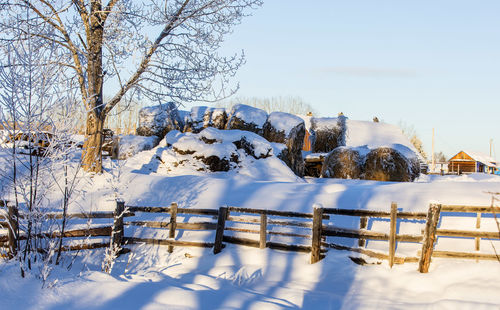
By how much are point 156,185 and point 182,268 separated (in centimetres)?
493

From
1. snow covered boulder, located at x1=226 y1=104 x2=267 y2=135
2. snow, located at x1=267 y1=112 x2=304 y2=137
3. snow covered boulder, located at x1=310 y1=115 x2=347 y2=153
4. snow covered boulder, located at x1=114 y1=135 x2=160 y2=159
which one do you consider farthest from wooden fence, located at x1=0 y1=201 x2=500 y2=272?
snow covered boulder, located at x1=310 y1=115 x2=347 y2=153

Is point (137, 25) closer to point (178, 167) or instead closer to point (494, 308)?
point (178, 167)

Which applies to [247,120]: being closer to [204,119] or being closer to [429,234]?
[204,119]

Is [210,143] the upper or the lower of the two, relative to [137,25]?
lower

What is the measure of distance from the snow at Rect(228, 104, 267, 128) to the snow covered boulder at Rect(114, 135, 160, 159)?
20.6ft

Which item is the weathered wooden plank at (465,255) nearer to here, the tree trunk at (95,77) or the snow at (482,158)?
the tree trunk at (95,77)

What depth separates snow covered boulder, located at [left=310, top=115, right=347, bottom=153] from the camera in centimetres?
3475

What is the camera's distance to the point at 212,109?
28.9m

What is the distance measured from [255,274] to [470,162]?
168 ft

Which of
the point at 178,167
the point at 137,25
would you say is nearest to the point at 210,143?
the point at 178,167

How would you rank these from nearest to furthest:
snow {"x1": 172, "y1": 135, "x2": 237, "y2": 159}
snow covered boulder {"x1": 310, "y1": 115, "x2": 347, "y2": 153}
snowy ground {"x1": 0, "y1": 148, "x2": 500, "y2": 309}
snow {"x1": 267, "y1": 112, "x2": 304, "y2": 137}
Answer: snowy ground {"x1": 0, "y1": 148, "x2": 500, "y2": 309}
snow {"x1": 172, "y1": 135, "x2": 237, "y2": 159}
snow {"x1": 267, "y1": 112, "x2": 304, "y2": 137}
snow covered boulder {"x1": 310, "y1": 115, "x2": 347, "y2": 153}

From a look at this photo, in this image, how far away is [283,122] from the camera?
2516 centimetres

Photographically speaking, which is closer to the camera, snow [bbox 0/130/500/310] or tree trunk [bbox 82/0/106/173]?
snow [bbox 0/130/500/310]

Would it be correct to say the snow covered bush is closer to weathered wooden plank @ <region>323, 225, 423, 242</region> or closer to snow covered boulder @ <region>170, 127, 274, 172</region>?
snow covered boulder @ <region>170, 127, 274, 172</region>
